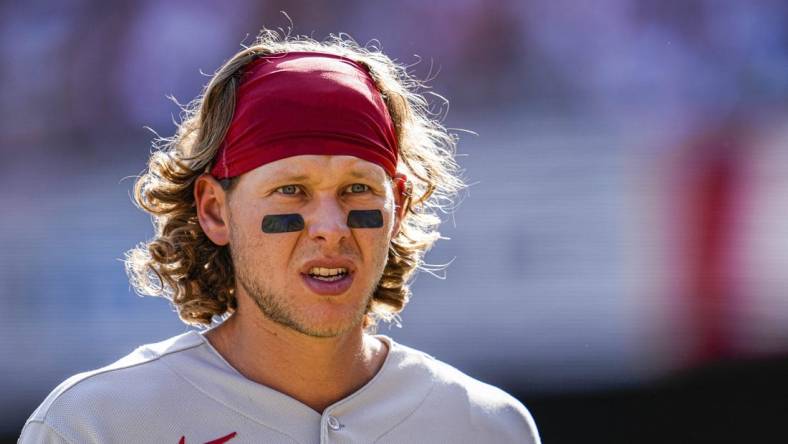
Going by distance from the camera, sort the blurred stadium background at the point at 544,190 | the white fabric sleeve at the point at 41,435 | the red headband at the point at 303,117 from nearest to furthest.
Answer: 1. the white fabric sleeve at the point at 41,435
2. the red headband at the point at 303,117
3. the blurred stadium background at the point at 544,190

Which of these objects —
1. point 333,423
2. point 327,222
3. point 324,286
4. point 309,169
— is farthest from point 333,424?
point 309,169

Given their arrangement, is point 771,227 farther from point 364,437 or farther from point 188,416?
point 188,416

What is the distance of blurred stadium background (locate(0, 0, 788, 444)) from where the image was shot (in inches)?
181

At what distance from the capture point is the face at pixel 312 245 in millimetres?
2336

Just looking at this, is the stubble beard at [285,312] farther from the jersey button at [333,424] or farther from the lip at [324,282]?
the jersey button at [333,424]

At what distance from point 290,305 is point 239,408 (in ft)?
0.75

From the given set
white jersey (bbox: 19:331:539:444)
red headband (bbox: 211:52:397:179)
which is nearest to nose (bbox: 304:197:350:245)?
red headband (bbox: 211:52:397:179)

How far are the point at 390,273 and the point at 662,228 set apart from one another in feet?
6.93

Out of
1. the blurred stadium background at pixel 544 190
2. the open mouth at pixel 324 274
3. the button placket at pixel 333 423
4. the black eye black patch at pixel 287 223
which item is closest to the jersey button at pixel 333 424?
the button placket at pixel 333 423

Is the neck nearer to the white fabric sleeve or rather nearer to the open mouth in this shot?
the open mouth

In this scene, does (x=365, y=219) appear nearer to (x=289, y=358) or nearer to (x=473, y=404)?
(x=289, y=358)

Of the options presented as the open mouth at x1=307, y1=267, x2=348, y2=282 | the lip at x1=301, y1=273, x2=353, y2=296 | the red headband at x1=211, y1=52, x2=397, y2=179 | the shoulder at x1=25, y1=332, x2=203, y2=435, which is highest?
the red headband at x1=211, y1=52, x2=397, y2=179

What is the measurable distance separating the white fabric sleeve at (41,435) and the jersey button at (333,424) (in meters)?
0.52

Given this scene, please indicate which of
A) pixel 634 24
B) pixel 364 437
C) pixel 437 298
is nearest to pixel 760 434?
pixel 437 298
